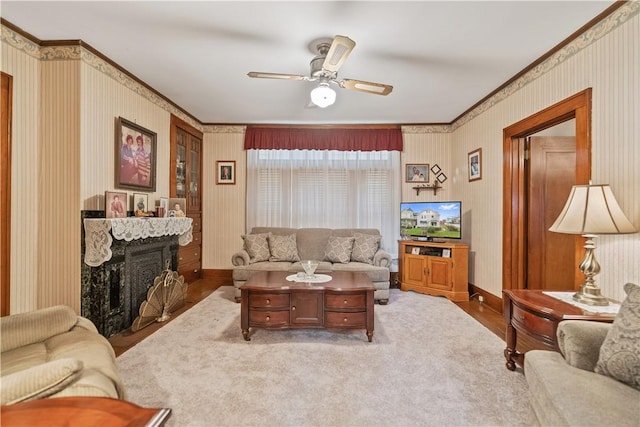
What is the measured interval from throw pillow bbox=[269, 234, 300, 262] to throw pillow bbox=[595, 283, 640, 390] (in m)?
3.43

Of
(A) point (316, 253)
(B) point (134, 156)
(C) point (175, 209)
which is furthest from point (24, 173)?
(A) point (316, 253)

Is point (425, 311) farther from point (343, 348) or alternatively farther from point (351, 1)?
point (351, 1)

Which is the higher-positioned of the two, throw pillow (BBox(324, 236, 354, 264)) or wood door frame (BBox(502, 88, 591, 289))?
wood door frame (BBox(502, 88, 591, 289))

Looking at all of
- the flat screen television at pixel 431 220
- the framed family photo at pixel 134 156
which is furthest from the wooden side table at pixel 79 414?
the flat screen television at pixel 431 220

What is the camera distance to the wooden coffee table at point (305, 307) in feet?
9.01

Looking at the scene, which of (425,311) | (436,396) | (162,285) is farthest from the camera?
(425,311)

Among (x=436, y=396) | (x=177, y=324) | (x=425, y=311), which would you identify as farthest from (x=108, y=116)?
(x=425, y=311)

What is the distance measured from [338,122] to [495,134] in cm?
231

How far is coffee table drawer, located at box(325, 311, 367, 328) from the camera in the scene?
9.01 ft

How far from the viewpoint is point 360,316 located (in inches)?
108

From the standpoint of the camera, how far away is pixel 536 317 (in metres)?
1.92

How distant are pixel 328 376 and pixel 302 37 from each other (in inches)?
106

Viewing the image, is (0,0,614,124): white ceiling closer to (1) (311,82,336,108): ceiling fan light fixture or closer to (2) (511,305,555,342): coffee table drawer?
(1) (311,82,336,108): ceiling fan light fixture

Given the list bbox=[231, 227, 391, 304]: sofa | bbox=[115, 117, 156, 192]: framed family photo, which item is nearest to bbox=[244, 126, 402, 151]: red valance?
bbox=[231, 227, 391, 304]: sofa
